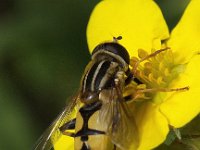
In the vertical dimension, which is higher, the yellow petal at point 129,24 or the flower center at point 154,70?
the yellow petal at point 129,24

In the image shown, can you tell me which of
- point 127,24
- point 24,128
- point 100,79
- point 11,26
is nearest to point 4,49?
point 11,26

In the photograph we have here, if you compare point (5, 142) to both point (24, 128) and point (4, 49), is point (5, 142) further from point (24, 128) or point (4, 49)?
point (4, 49)

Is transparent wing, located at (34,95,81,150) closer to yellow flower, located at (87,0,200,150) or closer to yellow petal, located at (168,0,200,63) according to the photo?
yellow flower, located at (87,0,200,150)

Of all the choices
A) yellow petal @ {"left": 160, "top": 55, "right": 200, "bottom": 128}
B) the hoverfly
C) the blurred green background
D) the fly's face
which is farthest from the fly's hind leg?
the blurred green background

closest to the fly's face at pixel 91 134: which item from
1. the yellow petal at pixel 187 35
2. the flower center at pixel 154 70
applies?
the flower center at pixel 154 70

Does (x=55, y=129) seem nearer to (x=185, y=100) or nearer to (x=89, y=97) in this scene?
(x=89, y=97)

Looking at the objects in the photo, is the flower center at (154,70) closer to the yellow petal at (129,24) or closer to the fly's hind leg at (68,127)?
the yellow petal at (129,24)
